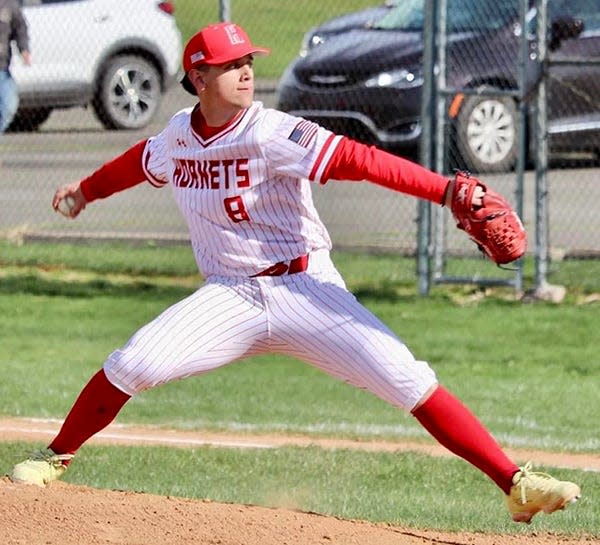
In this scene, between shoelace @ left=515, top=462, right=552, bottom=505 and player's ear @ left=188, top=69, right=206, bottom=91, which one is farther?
player's ear @ left=188, top=69, right=206, bottom=91

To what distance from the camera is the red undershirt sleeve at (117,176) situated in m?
5.91

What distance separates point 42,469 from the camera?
5578mm

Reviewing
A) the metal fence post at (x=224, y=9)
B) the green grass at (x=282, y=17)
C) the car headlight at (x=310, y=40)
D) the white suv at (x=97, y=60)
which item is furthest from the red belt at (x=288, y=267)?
the white suv at (x=97, y=60)

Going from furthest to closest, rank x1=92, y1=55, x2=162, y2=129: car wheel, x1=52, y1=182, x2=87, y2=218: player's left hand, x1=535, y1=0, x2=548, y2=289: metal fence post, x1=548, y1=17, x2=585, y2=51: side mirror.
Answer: x1=92, y1=55, x2=162, y2=129: car wheel
x1=548, y1=17, x2=585, y2=51: side mirror
x1=535, y1=0, x2=548, y2=289: metal fence post
x1=52, y1=182, x2=87, y2=218: player's left hand

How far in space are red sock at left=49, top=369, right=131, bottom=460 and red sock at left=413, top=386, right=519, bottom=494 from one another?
3.52 feet

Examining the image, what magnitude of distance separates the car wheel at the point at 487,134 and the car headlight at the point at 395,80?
47 centimetres

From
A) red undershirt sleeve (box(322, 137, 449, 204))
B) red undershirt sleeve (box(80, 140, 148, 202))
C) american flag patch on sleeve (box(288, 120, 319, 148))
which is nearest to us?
red undershirt sleeve (box(322, 137, 449, 204))

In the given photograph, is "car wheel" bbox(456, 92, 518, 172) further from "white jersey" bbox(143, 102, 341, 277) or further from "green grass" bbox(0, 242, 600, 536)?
"white jersey" bbox(143, 102, 341, 277)

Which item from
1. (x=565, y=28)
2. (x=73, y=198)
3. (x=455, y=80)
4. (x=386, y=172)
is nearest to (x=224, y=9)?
(x=455, y=80)

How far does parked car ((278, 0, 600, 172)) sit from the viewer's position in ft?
39.9

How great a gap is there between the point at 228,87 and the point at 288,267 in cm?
67

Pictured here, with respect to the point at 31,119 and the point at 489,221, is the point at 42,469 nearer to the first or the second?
A: the point at 489,221

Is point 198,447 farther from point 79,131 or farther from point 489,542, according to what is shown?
point 79,131

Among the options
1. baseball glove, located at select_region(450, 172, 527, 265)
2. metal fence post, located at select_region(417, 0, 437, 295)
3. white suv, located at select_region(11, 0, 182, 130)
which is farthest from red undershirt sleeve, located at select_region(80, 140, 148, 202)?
white suv, located at select_region(11, 0, 182, 130)
